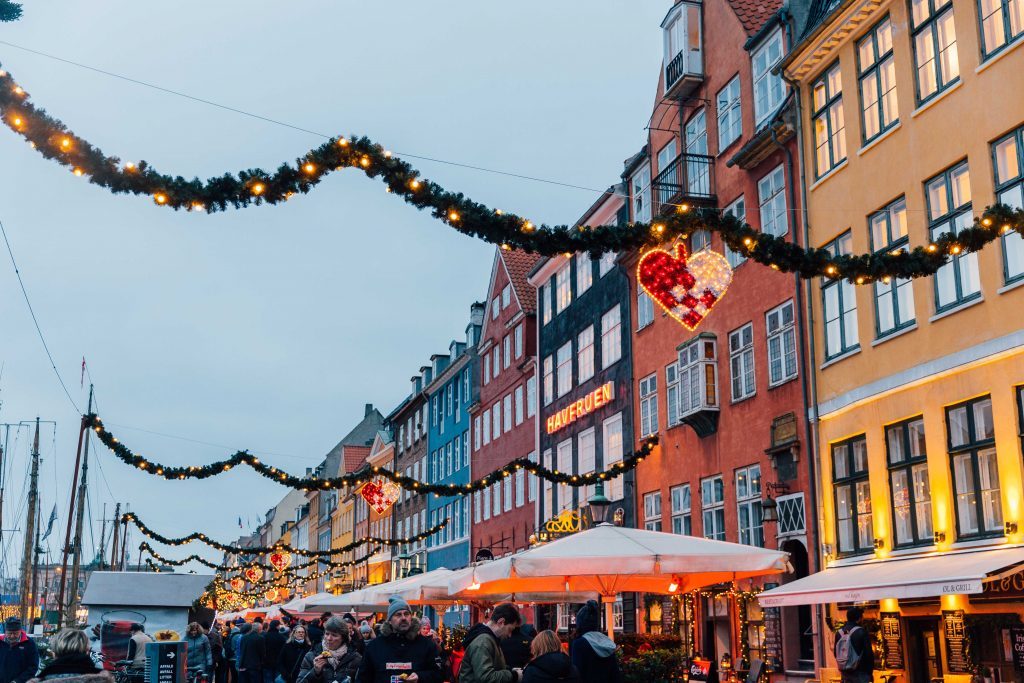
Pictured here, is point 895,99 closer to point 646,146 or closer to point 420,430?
point 646,146

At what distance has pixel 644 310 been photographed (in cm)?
3228

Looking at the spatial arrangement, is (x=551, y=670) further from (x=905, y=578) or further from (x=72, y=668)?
(x=905, y=578)

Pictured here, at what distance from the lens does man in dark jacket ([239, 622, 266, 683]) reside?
22.3m

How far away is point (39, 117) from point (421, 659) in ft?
18.0

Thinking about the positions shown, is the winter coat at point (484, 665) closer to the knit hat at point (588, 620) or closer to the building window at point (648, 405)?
the knit hat at point (588, 620)

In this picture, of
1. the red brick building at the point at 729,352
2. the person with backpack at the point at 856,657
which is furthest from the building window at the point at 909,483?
the red brick building at the point at 729,352

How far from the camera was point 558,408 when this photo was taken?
4009cm

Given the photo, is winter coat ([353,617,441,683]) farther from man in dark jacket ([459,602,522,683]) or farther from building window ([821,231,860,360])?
building window ([821,231,860,360])

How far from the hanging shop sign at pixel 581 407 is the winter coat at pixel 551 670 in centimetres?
2540

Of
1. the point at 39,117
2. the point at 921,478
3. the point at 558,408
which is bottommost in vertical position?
the point at 921,478

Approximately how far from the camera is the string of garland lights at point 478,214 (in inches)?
417

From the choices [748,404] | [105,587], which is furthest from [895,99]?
[105,587]

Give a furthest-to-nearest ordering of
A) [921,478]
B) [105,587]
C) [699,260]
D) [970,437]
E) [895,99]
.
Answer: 1. [105,587]
2. [895,99]
3. [921,478]
4. [970,437]
5. [699,260]

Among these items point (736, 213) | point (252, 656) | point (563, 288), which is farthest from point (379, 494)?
point (736, 213)
